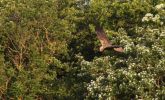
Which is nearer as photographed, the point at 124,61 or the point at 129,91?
the point at 129,91

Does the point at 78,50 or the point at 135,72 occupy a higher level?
the point at 135,72

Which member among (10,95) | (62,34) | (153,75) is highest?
(153,75)

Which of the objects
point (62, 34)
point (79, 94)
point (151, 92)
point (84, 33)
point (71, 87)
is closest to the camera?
point (151, 92)

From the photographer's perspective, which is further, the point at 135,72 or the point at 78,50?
the point at 78,50

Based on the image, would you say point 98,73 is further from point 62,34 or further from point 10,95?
point 62,34

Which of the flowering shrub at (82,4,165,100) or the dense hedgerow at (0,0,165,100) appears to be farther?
the dense hedgerow at (0,0,165,100)

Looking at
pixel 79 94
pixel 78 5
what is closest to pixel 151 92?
pixel 79 94

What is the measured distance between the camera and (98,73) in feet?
81.6

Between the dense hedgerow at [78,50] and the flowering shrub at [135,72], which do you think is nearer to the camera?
the flowering shrub at [135,72]

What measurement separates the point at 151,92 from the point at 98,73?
3.72 metres

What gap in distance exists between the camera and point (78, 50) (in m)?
38.7

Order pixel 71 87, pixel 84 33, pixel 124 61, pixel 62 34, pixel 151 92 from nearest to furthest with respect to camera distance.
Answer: pixel 151 92
pixel 124 61
pixel 71 87
pixel 62 34
pixel 84 33

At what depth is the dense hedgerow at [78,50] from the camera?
22594 mm

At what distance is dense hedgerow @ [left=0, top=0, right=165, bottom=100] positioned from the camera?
22594 millimetres
